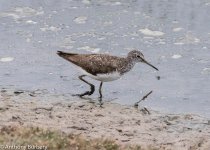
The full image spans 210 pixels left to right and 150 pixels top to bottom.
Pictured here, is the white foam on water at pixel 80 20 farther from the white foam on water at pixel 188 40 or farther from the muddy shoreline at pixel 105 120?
the muddy shoreline at pixel 105 120

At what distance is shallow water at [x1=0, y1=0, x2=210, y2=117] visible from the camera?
15414mm

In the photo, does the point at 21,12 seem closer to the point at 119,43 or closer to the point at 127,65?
the point at 119,43

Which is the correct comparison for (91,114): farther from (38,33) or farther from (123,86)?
(38,33)

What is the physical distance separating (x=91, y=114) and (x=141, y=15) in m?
6.19

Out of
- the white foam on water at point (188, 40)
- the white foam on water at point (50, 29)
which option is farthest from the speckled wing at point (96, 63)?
the white foam on water at point (50, 29)

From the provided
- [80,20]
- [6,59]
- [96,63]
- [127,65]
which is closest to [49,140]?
[96,63]

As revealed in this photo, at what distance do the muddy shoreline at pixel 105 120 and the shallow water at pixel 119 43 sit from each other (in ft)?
1.68

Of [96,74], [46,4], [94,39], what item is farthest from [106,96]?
[46,4]

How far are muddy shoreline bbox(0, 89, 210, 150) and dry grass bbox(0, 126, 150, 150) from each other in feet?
2.45

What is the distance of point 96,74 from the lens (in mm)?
15164

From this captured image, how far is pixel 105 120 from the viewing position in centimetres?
1357

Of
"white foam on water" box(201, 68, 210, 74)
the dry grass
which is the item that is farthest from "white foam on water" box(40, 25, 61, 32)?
the dry grass

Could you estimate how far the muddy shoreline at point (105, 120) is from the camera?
12.7 metres

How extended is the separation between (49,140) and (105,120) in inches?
112
